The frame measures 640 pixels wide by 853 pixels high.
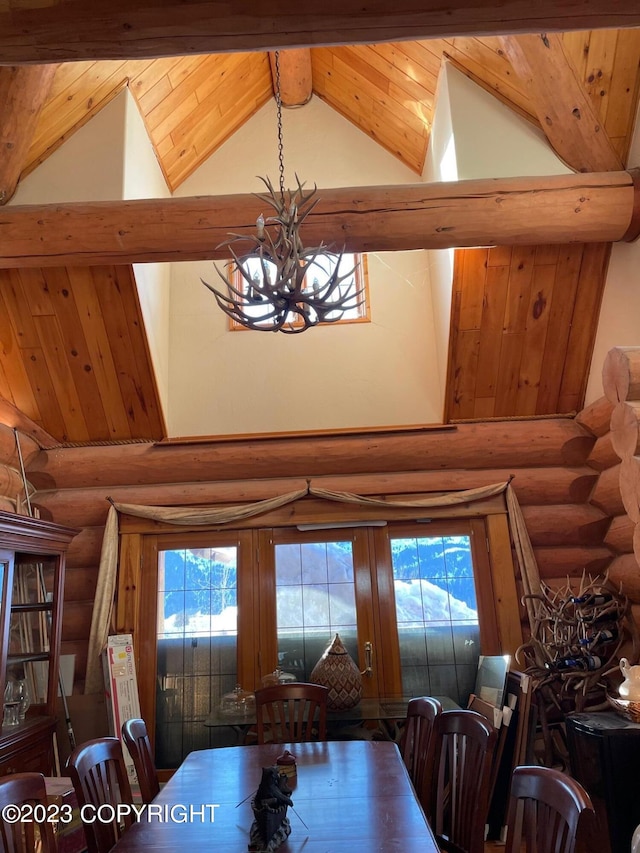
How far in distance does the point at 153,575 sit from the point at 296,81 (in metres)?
4.78

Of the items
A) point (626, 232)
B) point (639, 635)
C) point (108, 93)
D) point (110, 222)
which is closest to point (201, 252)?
point (110, 222)

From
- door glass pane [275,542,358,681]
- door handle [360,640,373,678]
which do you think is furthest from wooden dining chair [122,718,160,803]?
door handle [360,640,373,678]

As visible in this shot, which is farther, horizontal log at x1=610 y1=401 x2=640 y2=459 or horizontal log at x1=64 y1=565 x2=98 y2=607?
horizontal log at x1=64 y1=565 x2=98 y2=607

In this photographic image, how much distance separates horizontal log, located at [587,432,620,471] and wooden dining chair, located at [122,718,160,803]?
3858mm

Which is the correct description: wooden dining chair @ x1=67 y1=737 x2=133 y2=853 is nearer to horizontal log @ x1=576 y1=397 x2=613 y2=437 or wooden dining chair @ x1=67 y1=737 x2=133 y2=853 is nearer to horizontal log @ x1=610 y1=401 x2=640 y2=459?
horizontal log @ x1=610 y1=401 x2=640 y2=459

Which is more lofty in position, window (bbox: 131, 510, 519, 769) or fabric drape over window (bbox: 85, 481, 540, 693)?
fabric drape over window (bbox: 85, 481, 540, 693)

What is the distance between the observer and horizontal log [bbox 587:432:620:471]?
15.6 feet

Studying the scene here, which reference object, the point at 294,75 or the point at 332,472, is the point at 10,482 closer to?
the point at 332,472

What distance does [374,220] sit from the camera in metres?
3.95

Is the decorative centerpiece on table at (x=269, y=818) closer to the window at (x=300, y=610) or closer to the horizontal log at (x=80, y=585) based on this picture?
the window at (x=300, y=610)

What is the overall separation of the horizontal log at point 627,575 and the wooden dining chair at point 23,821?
4.15m

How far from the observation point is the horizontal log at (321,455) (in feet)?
17.3

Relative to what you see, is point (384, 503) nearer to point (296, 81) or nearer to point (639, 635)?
point (639, 635)

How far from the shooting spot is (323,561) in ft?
17.4
